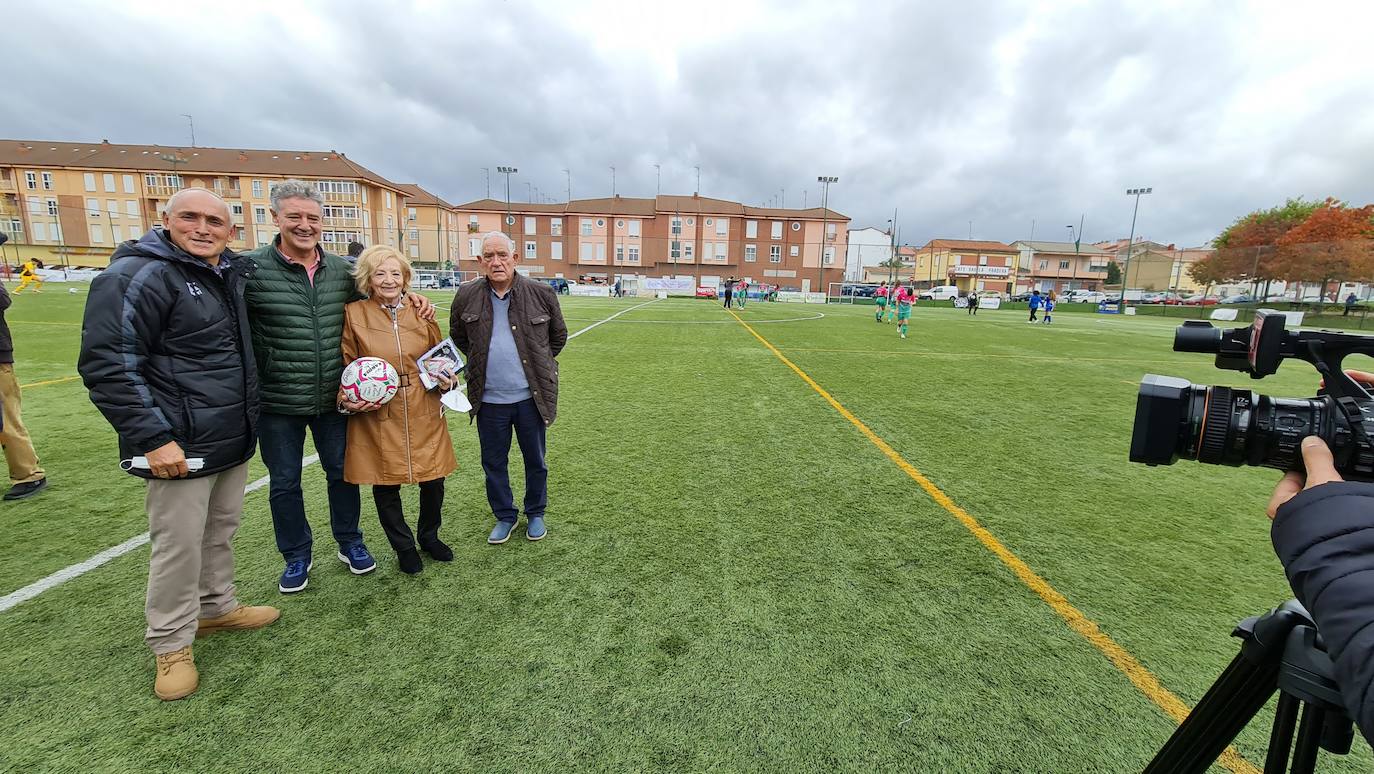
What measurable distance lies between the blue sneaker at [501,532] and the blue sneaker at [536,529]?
10 centimetres

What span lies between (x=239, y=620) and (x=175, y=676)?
1.25 feet

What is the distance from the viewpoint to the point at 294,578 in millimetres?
2924

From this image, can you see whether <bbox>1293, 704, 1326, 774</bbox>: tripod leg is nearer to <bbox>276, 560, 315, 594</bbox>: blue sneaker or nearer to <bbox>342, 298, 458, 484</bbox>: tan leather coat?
<bbox>342, 298, 458, 484</bbox>: tan leather coat

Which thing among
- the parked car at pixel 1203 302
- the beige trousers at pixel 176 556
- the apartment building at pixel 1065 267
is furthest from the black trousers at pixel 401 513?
the apartment building at pixel 1065 267

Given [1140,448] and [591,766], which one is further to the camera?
[591,766]

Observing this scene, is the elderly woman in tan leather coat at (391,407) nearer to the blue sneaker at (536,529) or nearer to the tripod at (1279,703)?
the blue sneaker at (536,529)

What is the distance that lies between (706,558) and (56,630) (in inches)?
114

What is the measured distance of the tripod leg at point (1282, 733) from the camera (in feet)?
3.56

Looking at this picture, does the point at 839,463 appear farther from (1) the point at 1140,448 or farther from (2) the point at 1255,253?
(2) the point at 1255,253

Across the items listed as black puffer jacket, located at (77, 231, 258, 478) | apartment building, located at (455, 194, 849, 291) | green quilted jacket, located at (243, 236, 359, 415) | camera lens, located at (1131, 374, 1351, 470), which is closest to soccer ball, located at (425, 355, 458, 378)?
green quilted jacket, located at (243, 236, 359, 415)

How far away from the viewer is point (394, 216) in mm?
58938

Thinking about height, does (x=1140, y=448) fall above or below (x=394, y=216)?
below

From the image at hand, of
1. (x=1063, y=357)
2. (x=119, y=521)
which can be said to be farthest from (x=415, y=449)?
(x=1063, y=357)

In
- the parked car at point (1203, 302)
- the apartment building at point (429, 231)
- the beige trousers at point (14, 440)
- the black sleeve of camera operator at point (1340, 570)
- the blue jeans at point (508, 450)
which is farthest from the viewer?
the apartment building at point (429, 231)
